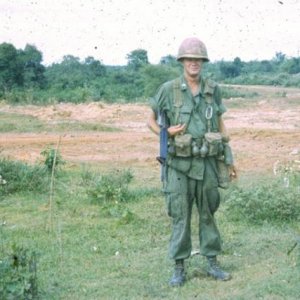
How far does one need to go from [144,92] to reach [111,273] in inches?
869

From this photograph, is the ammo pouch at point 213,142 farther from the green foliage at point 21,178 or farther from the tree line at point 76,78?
the tree line at point 76,78

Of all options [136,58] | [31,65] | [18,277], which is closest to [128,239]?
[18,277]

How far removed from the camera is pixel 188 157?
498cm

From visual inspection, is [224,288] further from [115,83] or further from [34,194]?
[115,83]

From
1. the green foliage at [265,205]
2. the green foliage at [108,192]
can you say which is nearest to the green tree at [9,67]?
the green foliage at [108,192]

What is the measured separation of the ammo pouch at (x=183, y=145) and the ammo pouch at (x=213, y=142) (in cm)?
12

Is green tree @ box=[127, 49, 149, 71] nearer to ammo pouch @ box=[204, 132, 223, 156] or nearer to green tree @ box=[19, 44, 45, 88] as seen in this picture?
green tree @ box=[19, 44, 45, 88]

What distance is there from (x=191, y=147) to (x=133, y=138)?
10.3 m

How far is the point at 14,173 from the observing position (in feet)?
29.8

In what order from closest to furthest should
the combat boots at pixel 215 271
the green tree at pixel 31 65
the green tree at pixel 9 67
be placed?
the combat boots at pixel 215 271, the green tree at pixel 9 67, the green tree at pixel 31 65

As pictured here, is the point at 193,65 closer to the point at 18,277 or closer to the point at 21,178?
the point at 18,277

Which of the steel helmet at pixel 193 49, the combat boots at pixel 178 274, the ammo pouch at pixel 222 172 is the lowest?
the combat boots at pixel 178 274

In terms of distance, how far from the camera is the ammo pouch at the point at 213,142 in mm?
4930

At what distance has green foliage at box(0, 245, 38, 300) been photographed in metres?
4.52
